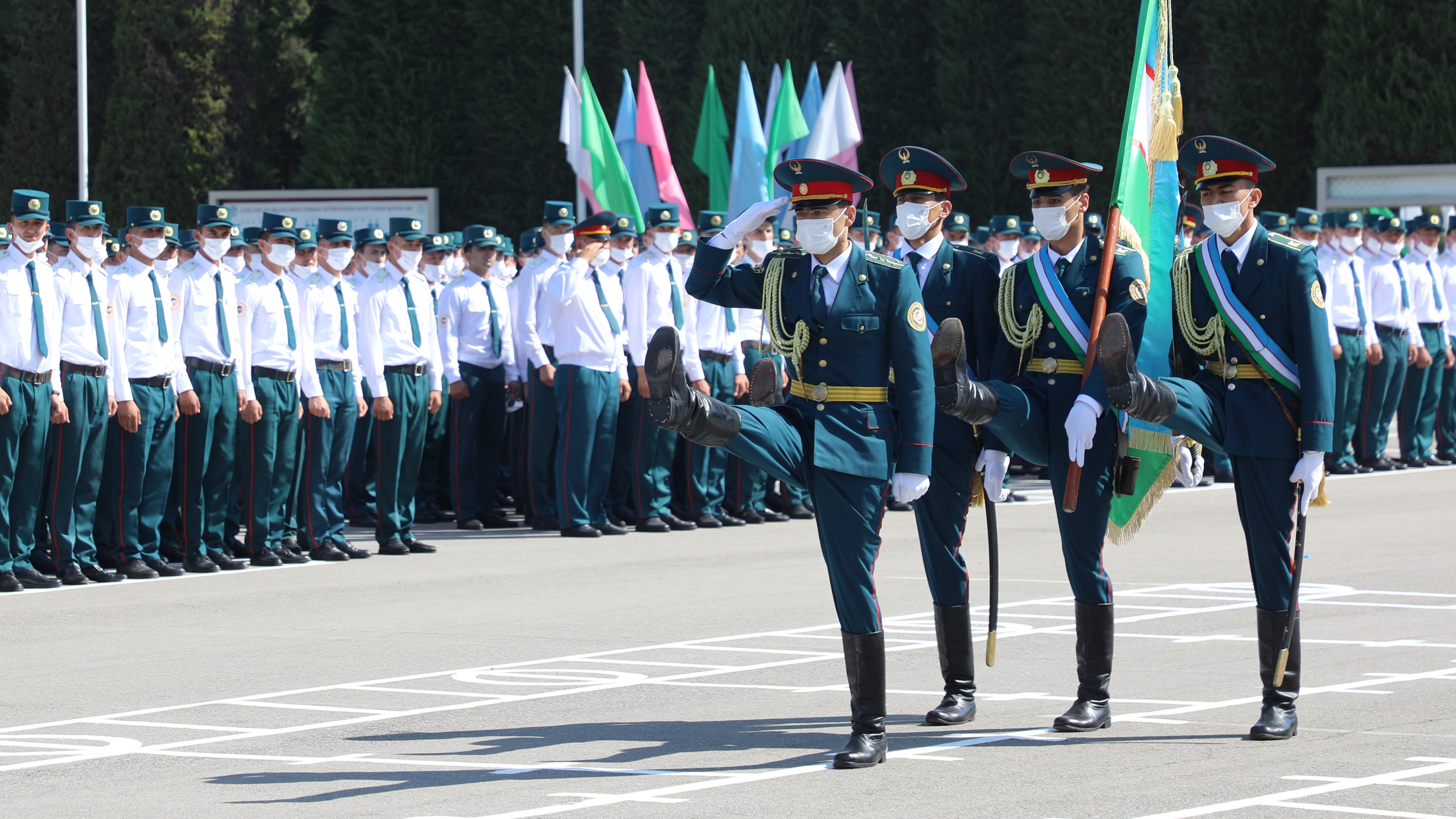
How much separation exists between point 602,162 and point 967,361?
1522 centimetres

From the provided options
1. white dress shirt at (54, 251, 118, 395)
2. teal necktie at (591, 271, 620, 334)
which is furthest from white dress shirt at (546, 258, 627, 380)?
white dress shirt at (54, 251, 118, 395)

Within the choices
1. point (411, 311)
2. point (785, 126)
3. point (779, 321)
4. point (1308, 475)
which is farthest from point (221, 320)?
point (785, 126)

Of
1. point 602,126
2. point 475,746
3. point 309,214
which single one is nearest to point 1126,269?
point 475,746

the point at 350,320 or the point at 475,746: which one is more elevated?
the point at 350,320

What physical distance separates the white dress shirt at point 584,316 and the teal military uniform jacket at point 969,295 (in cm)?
765

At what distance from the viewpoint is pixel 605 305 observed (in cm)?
1614

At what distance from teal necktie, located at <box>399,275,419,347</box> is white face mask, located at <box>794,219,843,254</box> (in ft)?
26.1

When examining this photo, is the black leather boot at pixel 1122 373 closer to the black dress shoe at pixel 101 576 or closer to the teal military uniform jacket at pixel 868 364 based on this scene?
the teal military uniform jacket at pixel 868 364

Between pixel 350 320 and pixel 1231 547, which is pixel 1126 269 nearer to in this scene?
pixel 1231 547

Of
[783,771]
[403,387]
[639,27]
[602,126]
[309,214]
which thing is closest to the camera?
[783,771]

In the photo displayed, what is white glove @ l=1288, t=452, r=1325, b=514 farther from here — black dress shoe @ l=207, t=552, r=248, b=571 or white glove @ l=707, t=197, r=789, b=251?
black dress shoe @ l=207, t=552, r=248, b=571

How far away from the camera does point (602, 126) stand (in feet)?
76.7

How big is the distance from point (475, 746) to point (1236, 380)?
3192 millimetres

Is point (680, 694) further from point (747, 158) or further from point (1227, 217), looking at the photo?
point (747, 158)
